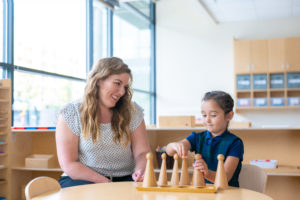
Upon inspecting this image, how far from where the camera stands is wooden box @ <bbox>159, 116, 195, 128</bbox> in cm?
365

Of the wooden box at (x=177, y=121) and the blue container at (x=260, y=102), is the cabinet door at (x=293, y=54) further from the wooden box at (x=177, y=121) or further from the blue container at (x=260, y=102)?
the wooden box at (x=177, y=121)

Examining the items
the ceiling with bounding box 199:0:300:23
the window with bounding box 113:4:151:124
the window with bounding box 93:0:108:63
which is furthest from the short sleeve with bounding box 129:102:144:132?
the window with bounding box 113:4:151:124

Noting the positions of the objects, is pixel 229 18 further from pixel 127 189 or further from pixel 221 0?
pixel 127 189

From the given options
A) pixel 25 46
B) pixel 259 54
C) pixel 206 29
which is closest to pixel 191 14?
pixel 206 29

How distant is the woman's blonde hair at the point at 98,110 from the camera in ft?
6.86

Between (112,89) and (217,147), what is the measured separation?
0.68 metres

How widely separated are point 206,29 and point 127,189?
6426 mm

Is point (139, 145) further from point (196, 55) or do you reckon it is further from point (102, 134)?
point (196, 55)

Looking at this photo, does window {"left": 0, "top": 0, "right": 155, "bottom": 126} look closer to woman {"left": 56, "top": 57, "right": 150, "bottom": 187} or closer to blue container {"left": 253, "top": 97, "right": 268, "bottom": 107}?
woman {"left": 56, "top": 57, "right": 150, "bottom": 187}

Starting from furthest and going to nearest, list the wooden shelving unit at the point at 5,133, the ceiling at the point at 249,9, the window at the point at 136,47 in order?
the window at the point at 136,47 → the ceiling at the point at 249,9 → the wooden shelving unit at the point at 5,133

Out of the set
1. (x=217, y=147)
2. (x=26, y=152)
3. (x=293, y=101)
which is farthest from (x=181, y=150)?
(x=293, y=101)

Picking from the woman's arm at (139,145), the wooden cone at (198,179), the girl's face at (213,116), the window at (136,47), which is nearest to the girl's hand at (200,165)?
the wooden cone at (198,179)

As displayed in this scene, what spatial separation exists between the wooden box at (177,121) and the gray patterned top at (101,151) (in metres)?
1.56

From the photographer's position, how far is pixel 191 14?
7.76 meters
